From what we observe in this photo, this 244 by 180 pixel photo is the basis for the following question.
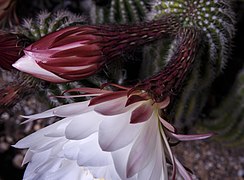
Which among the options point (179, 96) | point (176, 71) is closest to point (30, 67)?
point (176, 71)

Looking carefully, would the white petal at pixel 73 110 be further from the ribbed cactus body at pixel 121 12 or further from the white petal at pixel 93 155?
the ribbed cactus body at pixel 121 12

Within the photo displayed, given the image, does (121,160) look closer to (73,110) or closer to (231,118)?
(73,110)

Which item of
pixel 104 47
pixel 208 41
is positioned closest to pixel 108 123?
pixel 104 47

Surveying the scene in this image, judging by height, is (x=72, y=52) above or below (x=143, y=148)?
above

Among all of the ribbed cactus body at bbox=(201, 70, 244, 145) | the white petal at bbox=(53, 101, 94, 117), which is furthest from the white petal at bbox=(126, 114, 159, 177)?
the ribbed cactus body at bbox=(201, 70, 244, 145)

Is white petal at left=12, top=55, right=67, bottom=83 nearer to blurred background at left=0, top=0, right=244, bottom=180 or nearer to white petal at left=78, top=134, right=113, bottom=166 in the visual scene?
white petal at left=78, top=134, right=113, bottom=166
